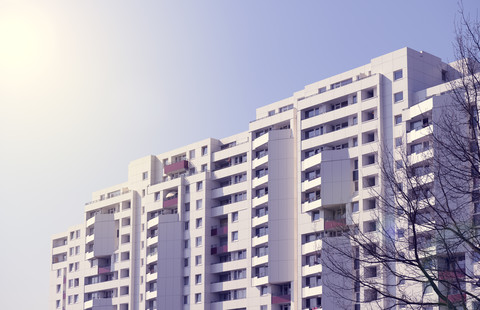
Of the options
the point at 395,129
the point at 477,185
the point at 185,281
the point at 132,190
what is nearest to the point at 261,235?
the point at 185,281

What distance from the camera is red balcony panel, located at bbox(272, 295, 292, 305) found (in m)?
99.9

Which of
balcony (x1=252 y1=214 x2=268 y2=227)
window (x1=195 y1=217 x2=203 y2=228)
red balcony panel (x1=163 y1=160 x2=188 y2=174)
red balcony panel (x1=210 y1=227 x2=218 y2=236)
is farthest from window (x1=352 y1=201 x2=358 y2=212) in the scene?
red balcony panel (x1=163 y1=160 x2=188 y2=174)

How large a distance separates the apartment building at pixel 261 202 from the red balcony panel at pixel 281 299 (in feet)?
1.12

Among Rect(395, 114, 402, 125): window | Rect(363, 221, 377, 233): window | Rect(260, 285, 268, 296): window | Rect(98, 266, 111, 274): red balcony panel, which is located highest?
Rect(395, 114, 402, 125): window

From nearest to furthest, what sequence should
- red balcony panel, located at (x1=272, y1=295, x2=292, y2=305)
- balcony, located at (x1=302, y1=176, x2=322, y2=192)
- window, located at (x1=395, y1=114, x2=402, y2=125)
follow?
1. window, located at (x1=395, y1=114, x2=402, y2=125)
2. balcony, located at (x1=302, y1=176, x2=322, y2=192)
3. red balcony panel, located at (x1=272, y1=295, x2=292, y2=305)

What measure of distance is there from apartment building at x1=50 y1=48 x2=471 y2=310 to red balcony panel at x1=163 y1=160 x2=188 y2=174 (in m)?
0.20

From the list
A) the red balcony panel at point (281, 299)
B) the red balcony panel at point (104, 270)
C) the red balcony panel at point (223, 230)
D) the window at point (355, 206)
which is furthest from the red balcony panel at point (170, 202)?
the window at point (355, 206)

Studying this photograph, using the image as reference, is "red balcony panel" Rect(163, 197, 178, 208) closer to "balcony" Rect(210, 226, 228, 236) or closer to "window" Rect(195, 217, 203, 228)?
"window" Rect(195, 217, 203, 228)

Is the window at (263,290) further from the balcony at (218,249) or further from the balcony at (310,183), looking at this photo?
the balcony at (310,183)

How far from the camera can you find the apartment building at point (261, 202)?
300 feet

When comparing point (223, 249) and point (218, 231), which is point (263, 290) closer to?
point (223, 249)

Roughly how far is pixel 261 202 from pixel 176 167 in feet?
70.0

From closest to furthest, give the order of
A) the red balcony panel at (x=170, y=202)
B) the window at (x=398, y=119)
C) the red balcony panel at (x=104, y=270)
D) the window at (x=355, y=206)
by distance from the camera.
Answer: the window at (x=398, y=119) → the window at (x=355, y=206) → the red balcony panel at (x=170, y=202) → the red balcony panel at (x=104, y=270)

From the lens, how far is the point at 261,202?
347 ft
